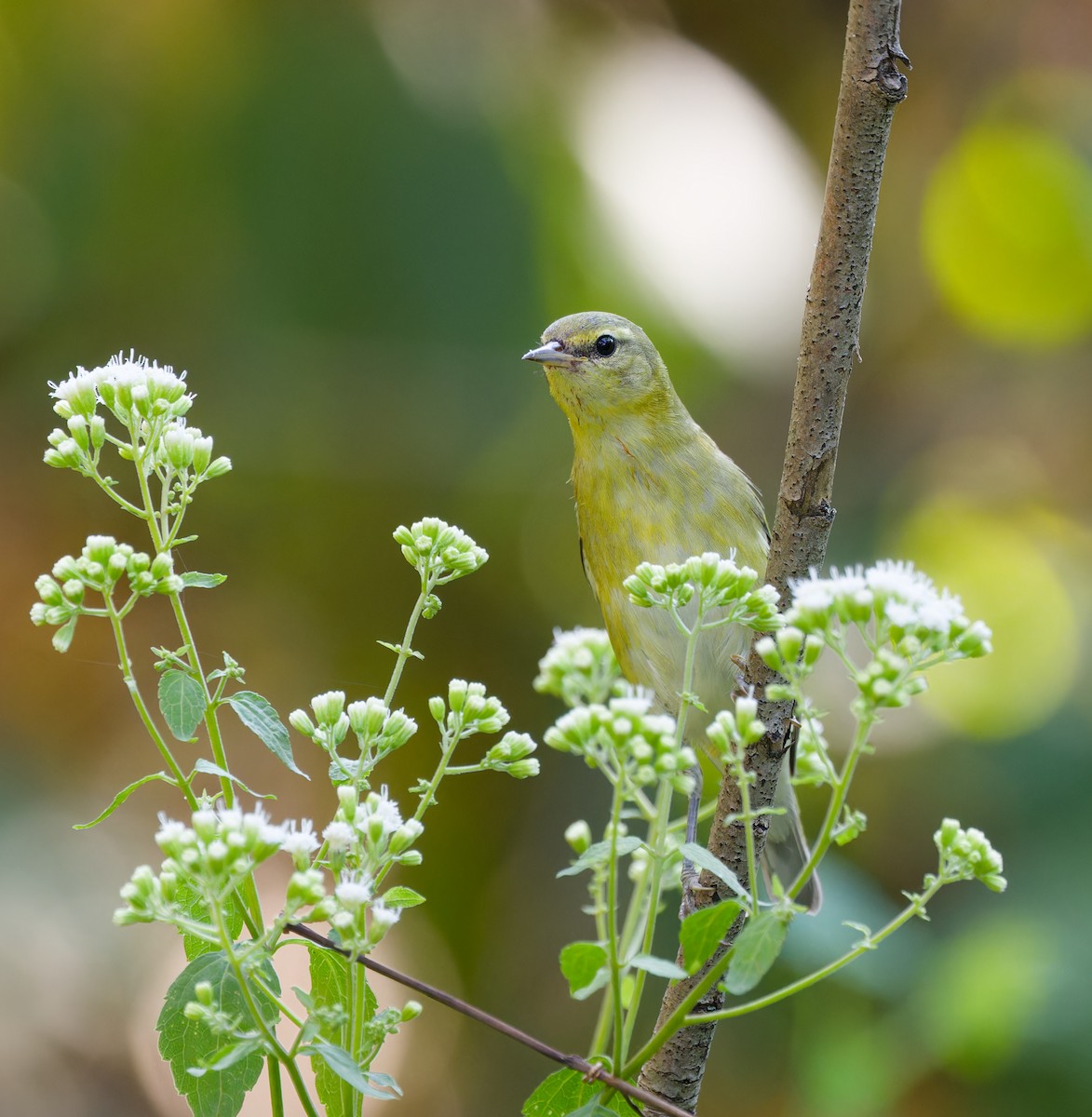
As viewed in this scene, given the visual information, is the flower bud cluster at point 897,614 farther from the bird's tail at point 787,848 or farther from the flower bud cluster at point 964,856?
the bird's tail at point 787,848

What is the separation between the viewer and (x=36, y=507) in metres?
4.83

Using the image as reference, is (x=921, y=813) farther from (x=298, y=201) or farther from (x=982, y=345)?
A: (x=298, y=201)

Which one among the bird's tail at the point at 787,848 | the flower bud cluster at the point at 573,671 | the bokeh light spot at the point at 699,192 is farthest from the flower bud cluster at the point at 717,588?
the bokeh light spot at the point at 699,192

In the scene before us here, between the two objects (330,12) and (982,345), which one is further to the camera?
(982,345)

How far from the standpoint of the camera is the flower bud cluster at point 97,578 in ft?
3.98

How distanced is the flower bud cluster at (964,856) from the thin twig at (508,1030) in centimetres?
36

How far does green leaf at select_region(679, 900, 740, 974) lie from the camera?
117 centimetres

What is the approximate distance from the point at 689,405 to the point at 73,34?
2.61m

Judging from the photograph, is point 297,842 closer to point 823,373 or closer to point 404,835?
point 404,835

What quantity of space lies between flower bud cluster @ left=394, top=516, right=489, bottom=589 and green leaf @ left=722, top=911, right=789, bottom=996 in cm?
52

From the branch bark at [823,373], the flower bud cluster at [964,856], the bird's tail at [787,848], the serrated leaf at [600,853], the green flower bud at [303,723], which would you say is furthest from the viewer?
the bird's tail at [787,848]

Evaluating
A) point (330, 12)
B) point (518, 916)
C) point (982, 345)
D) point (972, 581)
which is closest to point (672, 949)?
point (518, 916)

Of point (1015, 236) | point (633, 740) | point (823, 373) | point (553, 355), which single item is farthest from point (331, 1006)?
point (1015, 236)

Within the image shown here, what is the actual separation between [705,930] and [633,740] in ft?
0.62
